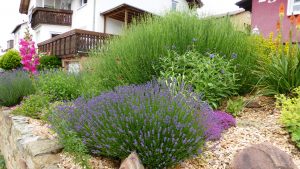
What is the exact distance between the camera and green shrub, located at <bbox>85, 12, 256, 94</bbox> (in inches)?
197

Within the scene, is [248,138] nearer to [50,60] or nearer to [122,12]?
[50,60]

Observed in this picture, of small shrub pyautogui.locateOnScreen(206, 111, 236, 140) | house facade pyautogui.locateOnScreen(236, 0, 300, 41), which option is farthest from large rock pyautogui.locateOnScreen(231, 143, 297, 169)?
house facade pyautogui.locateOnScreen(236, 0, 300, 41)

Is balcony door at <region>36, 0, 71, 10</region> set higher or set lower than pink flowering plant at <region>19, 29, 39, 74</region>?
higher

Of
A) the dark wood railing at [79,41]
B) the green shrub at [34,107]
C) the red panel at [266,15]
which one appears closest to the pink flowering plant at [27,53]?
the green shrub at [34,107]

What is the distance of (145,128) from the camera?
107 inches

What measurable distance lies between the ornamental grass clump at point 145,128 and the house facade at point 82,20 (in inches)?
309

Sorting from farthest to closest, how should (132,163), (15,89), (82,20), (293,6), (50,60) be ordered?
(82,20) < (50,60) < (293,6) < (15,89) < (132,163)

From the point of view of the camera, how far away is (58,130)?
10.3ft

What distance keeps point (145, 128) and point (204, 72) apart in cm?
202

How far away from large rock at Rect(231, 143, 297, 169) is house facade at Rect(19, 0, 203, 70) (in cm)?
836

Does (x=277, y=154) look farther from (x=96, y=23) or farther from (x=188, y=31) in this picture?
(x=96, y=23)

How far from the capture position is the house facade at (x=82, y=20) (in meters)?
14.5

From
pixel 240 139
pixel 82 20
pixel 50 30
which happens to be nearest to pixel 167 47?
pixel 240 139

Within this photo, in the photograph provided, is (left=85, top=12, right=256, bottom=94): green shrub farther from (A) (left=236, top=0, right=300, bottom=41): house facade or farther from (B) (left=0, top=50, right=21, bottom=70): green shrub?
(B) (left=0, top=50, right=21, bottom=70): green shrub
